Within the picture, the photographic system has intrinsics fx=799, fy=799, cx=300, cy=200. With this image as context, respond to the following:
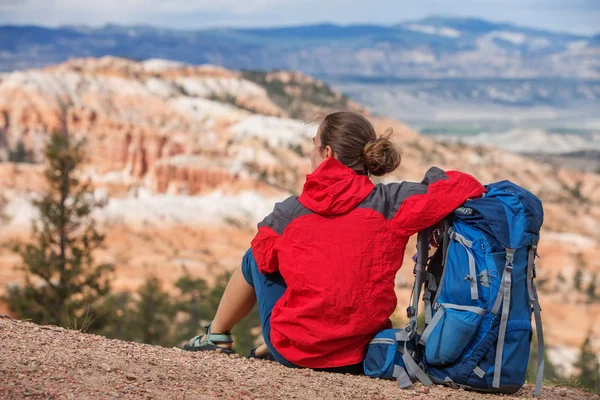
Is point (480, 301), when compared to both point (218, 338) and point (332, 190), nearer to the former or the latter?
point (332, 190)

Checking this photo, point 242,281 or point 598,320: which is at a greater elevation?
point 242,281

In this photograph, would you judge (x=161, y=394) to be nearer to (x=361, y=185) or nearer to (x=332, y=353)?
(x=332, y=353)

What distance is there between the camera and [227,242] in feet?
117

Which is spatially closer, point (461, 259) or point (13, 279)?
point (461, 259)

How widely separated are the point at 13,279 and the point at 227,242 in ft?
40.0

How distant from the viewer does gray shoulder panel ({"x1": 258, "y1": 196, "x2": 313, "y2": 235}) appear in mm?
3686

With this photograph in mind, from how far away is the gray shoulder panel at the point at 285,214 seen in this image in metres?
3.69

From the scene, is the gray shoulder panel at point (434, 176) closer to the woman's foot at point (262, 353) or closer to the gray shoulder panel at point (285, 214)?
the gray shoulder panel at point (285, 214)

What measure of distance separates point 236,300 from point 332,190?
822 mm

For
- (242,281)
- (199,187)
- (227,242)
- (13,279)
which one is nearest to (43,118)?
(199,187)

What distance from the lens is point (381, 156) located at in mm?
3746

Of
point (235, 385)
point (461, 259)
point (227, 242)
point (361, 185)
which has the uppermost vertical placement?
point (361, 185)

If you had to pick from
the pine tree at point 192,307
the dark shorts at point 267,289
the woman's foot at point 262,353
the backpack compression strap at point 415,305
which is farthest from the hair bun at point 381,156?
the pine tree at point 192,307

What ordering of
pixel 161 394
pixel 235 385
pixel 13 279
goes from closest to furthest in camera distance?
pixel 161 394, pixel 235 385, pixel 13 279
